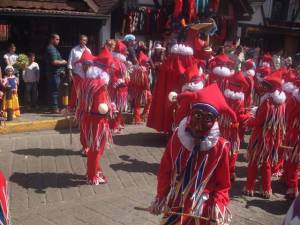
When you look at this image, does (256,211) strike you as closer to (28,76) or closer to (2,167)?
(2,167)

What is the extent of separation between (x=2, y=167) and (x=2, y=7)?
5146mm

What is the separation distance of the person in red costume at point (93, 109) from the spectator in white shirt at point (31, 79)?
183 inches

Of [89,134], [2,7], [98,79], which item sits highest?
[2,7]

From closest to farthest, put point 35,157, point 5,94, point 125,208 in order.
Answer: point 125,208 → point 35,157 → point 5,94

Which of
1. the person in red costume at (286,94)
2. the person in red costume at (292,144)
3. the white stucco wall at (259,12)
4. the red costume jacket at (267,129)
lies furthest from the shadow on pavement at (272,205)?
the white stucco wall at (259,12)

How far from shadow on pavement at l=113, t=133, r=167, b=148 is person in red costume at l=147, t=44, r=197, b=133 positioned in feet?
1.18

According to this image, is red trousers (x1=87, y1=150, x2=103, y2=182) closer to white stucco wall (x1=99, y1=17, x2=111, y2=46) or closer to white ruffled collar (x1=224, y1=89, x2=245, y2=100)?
white ruffled collar (x1=224, y1=89, x2=245, y2=100)

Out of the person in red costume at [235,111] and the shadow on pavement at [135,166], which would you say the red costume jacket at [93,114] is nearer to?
the shadow on pavement at [135,166]

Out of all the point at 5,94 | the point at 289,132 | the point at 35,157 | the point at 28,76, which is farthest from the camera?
the point at 28,76

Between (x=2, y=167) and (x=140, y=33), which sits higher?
(x=140, y=33)

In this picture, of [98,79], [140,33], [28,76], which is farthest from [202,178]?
[140,33]

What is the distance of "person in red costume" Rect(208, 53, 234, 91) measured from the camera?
737 cm

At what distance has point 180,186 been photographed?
3723 mm

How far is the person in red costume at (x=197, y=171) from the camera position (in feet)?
11.7
